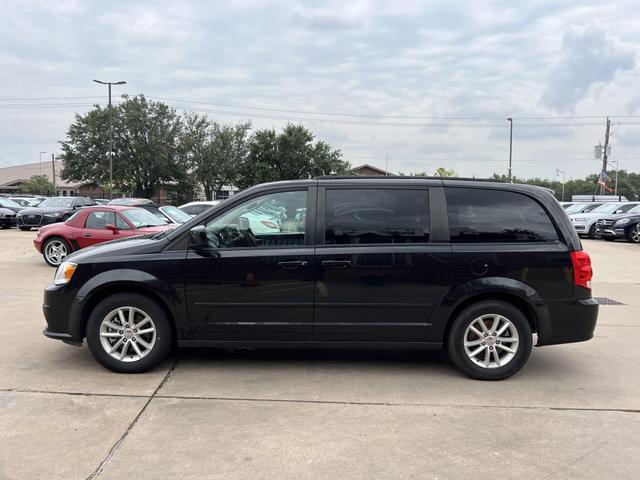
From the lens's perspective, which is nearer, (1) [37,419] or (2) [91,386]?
(1) [37,419]

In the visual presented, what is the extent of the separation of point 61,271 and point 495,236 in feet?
13.1

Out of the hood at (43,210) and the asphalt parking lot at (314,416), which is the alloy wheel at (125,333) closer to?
the asphalt parking lot at (314,416)

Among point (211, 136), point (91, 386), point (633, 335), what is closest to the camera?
point (91, 386)

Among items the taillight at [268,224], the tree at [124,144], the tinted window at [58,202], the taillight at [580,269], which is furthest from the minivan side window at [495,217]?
the tree at [124,144]

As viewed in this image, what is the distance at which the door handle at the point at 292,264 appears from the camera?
14.9 ft

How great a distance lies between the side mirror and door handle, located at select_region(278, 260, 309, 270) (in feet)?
2.30

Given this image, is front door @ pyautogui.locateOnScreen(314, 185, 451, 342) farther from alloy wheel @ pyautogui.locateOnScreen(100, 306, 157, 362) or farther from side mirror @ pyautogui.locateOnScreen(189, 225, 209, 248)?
alloy wheel @ pyautogui.locateOnScreen(100, 306, 157, 362)

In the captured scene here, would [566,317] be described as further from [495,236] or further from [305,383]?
[305,383]

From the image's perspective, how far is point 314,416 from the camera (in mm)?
3881

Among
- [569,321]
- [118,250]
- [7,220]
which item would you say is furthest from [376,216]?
[7,220]

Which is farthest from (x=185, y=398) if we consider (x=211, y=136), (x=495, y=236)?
(x=211, y=136)

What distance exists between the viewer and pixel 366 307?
457 cm

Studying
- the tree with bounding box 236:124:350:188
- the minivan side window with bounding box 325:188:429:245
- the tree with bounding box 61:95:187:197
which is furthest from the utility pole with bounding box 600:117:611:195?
the minivan side window with bounding box 325:188:429:245

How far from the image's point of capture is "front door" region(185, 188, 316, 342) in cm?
456
